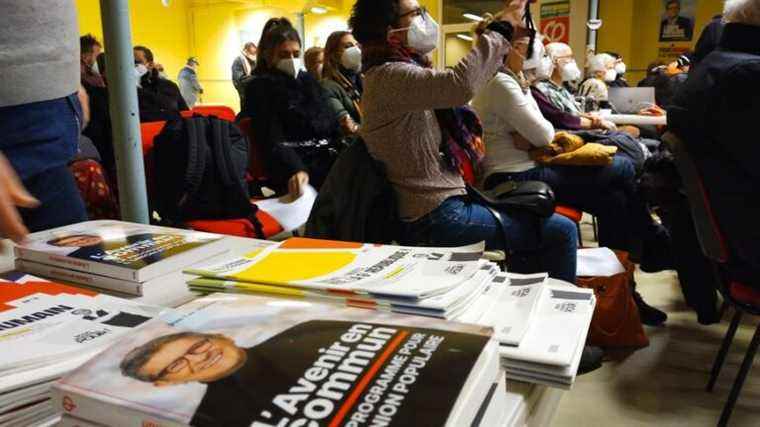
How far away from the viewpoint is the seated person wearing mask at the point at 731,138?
4.75 ft

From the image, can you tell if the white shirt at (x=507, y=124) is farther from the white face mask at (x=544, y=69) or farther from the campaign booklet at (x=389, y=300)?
the campaign booklet at (x=389, y=300)

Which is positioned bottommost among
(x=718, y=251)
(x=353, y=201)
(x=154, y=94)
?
(x=718, y=251)

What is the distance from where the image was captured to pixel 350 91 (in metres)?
3.69

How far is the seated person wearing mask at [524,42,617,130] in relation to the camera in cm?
270

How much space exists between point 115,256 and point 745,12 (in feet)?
5.80

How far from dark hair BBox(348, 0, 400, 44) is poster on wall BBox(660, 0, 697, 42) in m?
9.12

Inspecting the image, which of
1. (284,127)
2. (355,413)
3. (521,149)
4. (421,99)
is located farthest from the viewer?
(284,127)

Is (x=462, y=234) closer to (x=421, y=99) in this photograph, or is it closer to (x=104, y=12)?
(x=421, y=99)

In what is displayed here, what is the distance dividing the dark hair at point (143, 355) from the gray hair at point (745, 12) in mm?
1788

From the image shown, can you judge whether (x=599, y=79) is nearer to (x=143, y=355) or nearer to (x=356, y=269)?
(x=356, y=269)

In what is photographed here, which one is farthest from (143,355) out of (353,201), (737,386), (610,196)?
(610,196)

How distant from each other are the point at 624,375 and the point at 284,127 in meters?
1.81

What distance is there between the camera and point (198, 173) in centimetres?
183

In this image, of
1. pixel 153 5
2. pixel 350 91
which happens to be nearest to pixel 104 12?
pixel 350 91
